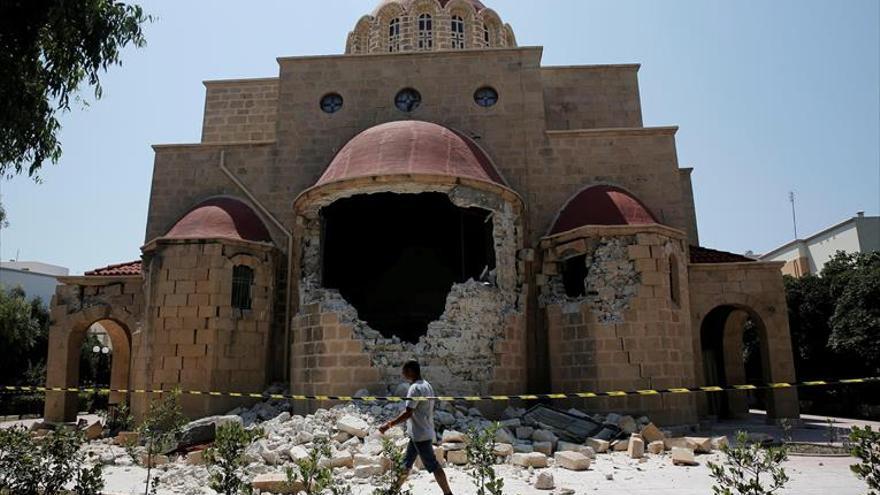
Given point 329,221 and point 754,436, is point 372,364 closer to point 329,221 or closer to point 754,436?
point 329,221

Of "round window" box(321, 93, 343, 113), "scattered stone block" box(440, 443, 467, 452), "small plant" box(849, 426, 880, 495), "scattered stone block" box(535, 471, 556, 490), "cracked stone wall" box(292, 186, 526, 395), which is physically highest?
"round window" box(321, 93, 343, 113)

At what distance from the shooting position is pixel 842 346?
666 inches

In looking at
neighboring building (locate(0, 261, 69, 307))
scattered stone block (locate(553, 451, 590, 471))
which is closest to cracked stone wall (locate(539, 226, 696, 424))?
scattered stone block (locate(553, 451, 590, 471))

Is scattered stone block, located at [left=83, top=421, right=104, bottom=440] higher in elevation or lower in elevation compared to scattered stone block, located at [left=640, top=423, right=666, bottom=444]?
lower

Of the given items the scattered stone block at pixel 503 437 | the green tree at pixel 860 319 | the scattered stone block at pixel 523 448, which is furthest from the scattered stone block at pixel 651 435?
the green tree at pixel 860 319

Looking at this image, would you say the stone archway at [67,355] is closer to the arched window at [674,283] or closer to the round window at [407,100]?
the round window at [407,100]

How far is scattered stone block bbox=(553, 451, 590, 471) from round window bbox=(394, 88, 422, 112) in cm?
1011

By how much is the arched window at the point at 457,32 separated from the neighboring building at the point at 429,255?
5046 mm

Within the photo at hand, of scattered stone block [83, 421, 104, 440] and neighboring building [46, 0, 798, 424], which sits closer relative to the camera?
neighboring building [46, 0, 798, 424]

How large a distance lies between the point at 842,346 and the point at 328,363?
568 inches

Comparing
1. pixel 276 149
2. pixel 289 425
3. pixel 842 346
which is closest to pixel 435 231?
pixel 276 149

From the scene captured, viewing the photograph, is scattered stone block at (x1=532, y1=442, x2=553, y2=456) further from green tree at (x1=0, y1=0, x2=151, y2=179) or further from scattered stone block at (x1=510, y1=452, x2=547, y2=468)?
green tree at (x1=0, y1=0, x2=151, y2=179)

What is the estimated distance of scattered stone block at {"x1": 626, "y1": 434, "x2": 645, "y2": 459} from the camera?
9.01m

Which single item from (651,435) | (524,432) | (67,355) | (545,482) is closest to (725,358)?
(651,435)
